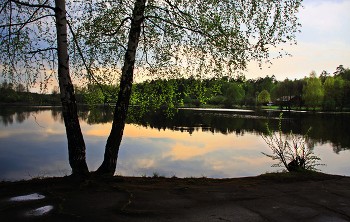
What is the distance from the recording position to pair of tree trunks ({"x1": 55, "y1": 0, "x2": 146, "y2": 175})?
7.02 metres

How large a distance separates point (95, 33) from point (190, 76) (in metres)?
3.80

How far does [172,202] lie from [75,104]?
4233 millimetres

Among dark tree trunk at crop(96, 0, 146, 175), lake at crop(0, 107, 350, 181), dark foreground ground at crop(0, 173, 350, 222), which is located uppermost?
dark tree trunk at crop(96, 0, 146, 175)

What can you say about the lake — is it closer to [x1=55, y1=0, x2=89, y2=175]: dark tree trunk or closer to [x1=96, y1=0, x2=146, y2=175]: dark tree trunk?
[x1=96, y1=0, x2=146, y2=175]: dark tree trunk

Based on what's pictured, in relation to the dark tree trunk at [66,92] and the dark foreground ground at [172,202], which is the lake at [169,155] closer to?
Answer: the dark tree trunk at [66,92]

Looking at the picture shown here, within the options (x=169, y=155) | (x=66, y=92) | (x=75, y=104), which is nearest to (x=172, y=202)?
(x=75, y=104)

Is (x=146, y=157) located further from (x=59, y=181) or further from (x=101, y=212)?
(x=101, y=212)

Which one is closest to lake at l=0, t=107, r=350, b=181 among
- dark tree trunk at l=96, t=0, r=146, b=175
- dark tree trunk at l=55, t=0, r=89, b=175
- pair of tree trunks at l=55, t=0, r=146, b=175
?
dark tree trunk at l=96, t=0, r=146, b=175

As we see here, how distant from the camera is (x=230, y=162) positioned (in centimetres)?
1656

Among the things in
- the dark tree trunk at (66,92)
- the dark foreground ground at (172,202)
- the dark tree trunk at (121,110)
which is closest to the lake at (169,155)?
the dark tree trunk at (121,110)

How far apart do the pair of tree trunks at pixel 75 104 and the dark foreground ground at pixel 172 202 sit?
84cm

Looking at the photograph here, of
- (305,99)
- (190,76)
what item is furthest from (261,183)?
(305,99)

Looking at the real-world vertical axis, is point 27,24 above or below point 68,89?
above

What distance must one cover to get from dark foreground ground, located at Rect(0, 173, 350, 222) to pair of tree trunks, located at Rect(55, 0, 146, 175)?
84cm
